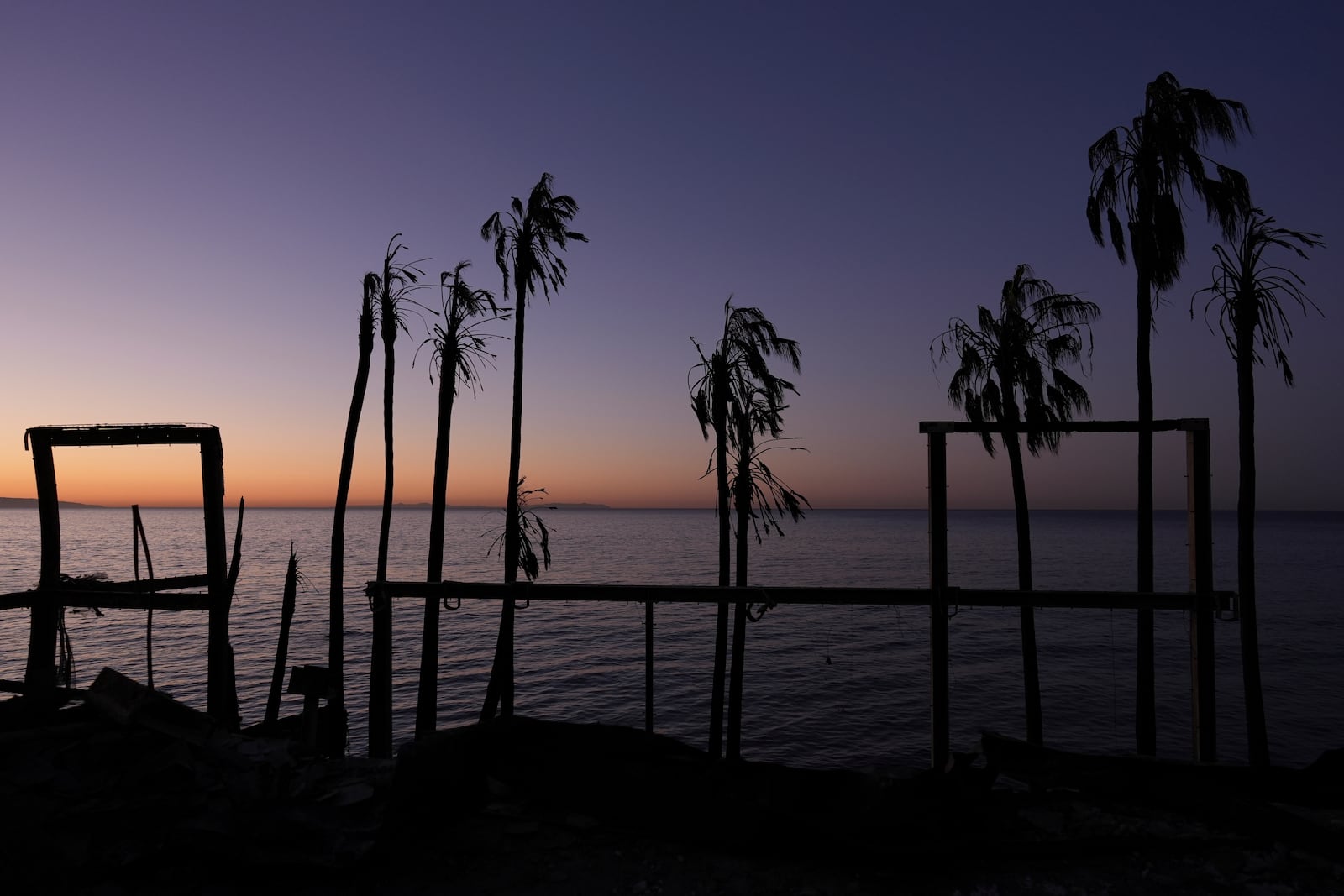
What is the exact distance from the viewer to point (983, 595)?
698 cm

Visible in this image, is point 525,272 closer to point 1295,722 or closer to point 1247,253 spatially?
point 1247,253

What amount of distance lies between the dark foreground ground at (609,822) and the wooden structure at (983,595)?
132 cm

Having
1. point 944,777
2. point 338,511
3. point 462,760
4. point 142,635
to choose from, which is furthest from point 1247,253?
point 142,635

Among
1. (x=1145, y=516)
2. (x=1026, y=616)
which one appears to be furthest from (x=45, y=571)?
(x=1145, y=516)

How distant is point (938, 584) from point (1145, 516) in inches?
426

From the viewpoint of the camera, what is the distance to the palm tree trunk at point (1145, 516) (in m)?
14.9

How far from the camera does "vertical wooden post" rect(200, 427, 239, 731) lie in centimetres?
849

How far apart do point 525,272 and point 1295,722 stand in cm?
3059

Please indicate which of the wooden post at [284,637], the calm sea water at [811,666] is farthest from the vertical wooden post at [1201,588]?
the wooden post at [284,637]

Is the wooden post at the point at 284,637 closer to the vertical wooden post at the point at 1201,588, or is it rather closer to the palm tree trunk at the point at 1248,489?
the vertical wooden post at the point at 1201,588

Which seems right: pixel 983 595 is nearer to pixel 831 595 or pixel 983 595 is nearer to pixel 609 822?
pixel 831 595

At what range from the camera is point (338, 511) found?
63.4 ft

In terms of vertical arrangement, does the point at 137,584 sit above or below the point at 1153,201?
below

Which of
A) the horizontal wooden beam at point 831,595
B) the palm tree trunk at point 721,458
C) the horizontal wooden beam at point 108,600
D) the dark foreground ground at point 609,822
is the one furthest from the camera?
the palm tree trunk at point 721,458
